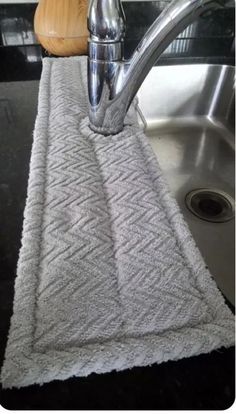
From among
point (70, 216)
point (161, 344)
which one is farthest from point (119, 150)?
point (161, 344)

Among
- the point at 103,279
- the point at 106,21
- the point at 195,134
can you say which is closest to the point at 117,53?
the point at 106,21

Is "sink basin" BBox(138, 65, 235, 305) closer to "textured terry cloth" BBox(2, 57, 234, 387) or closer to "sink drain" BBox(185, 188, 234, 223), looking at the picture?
"sink drain" BBox(185, 188, 234, 223)

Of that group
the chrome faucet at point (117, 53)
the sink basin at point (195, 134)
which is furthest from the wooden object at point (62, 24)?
the chrome faucet at point (117, 53)

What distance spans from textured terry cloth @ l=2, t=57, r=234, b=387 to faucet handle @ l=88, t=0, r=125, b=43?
0.17 meters

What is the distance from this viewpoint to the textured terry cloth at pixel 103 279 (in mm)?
240

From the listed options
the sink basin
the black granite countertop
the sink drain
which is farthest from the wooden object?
the black granite countertop

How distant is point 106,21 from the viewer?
15.8 inches

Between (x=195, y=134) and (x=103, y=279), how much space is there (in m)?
0.68

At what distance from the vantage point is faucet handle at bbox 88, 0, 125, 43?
0.40 metres

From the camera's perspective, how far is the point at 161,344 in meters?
0.24

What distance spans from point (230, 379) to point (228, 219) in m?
0.44

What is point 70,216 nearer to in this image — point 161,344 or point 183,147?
point 161,344

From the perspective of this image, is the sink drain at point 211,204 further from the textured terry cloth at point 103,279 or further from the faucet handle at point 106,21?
the faucet handle at point 106,21

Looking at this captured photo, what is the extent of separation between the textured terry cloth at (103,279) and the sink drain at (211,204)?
0.91 ft
